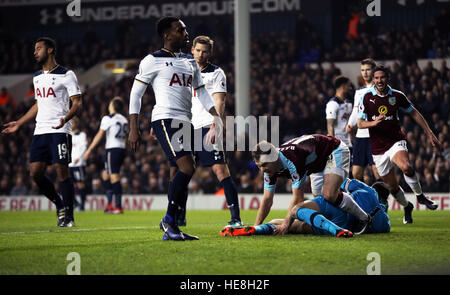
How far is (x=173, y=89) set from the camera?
23.8 ft

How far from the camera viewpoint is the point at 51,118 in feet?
32.2

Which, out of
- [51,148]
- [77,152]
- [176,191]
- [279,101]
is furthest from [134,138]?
[279,101]

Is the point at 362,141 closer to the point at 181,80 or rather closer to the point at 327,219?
the point at 327,219

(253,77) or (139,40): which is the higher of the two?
(139,40)

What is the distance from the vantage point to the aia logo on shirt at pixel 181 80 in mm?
7281

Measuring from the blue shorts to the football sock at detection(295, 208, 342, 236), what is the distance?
556mm

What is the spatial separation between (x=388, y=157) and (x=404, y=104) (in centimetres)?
80

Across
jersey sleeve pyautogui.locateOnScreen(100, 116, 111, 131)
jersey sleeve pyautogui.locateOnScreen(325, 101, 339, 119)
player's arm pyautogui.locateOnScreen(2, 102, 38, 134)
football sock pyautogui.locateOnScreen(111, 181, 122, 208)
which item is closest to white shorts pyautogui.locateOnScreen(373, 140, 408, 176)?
jersey sleeve pyautogui.locateOnScreen(325, 101, 339, 119)

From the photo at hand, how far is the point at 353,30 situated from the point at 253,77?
403 centimetres

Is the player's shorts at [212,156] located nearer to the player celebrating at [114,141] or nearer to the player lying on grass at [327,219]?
the player lying on grass at [327,219]

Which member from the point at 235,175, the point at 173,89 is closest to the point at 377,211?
the point at 173,89

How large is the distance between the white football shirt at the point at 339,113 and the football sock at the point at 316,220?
497 centimetres

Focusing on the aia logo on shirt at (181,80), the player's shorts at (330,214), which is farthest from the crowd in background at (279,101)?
the aia logo on shirt at (181,80)
